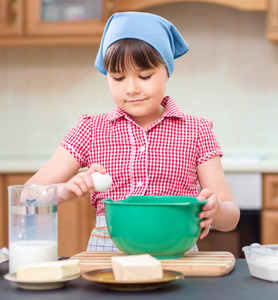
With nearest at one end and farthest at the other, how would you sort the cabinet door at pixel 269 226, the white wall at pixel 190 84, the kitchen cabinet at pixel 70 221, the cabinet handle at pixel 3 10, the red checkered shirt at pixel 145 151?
the red checkered shirt at pixel 145 151, the cabinet door at pixel 269 226, the kitchen cabinet at pixel 70 221, the cabinet handle at pixel 3 10, the white wall at pixel 190 84

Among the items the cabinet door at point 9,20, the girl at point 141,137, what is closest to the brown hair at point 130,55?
the girl at point 141,137

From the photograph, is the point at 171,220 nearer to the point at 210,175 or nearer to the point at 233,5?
the point at 210,175

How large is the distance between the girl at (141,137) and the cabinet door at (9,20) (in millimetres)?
1557

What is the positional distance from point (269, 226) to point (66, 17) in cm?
142

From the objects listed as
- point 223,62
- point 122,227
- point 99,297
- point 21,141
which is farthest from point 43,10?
point 99,297

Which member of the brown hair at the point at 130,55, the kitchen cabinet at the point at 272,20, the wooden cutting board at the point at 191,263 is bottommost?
the wooden cutting board at the point at 191,263

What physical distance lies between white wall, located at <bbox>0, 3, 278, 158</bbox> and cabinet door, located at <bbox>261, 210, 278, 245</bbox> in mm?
597

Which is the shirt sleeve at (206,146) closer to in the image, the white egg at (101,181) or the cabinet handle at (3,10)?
the white egg at (101,181)

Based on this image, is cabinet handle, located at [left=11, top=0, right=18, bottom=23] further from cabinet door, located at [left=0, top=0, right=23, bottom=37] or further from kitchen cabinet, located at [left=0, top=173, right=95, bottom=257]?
kitchen cabinet, located at [left=0, top=173, right=95, bottom=257]

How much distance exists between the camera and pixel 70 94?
10.6 feet

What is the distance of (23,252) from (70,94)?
2297 millimetres

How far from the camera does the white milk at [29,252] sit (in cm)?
A: 99

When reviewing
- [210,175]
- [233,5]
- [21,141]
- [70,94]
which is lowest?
[210,175]

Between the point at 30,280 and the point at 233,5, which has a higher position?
the point at 233,5
